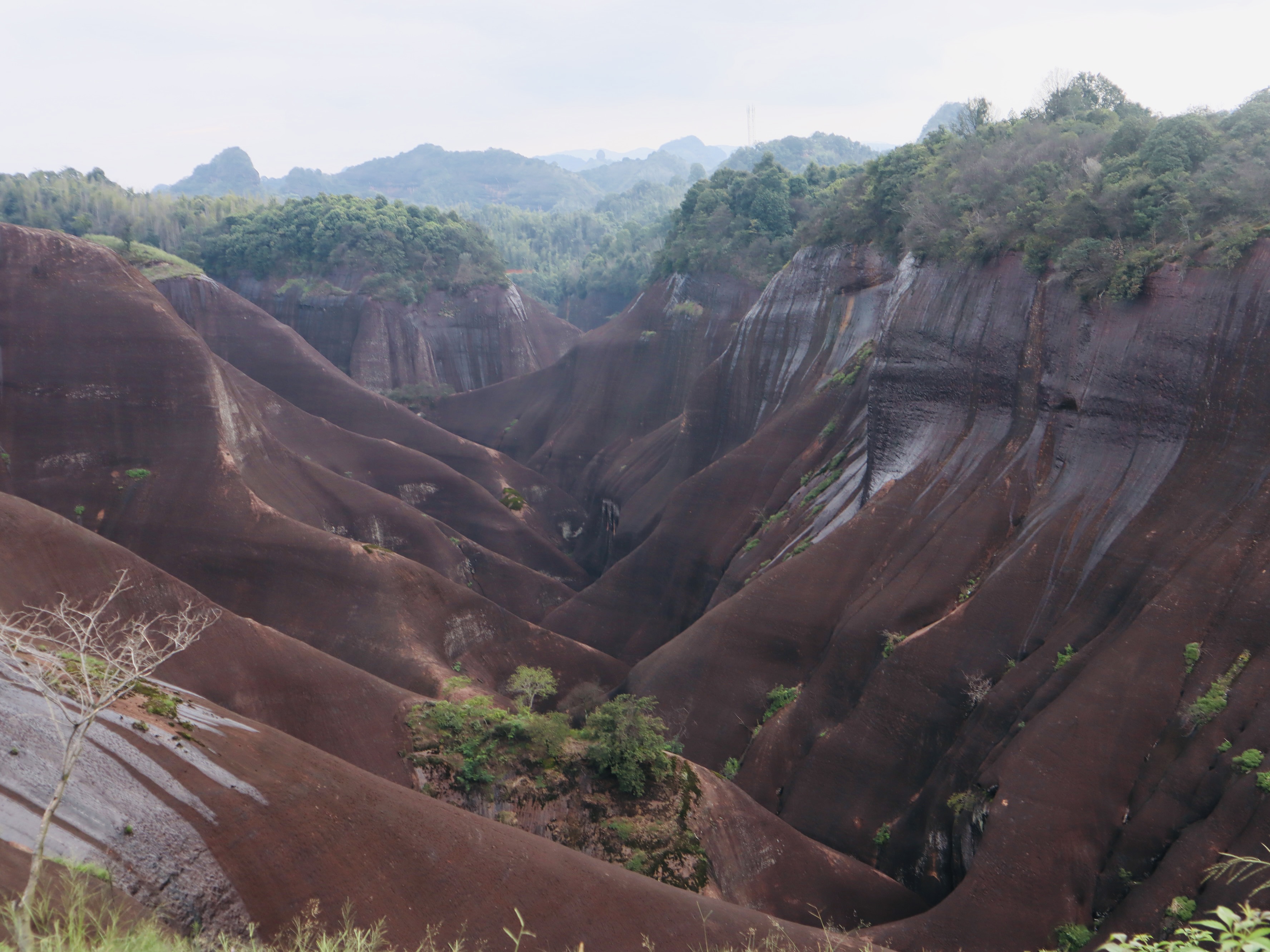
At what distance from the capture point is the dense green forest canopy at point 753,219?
47781mm

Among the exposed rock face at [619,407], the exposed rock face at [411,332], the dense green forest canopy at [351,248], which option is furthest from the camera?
the dense green forest canopy at [351,248]

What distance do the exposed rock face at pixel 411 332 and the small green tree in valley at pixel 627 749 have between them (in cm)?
4939

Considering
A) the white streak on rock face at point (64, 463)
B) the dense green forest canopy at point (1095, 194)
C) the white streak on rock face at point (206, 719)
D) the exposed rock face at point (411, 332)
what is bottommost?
the white streak on rock face at point (206, 719)

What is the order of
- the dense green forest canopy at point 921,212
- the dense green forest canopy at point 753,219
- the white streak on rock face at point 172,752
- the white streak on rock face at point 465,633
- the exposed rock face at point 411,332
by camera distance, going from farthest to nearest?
the exposed rock face at point 411,332 < the dense green forest canopy at point 753,219 < the white streak on rock face at point 465,633 < the dense green forest canopy at point 921,212 < the white streak on rock face at point 172,752

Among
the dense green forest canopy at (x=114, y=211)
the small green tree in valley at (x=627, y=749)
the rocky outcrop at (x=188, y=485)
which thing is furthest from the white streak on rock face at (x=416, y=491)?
the dense green forest canopy at (x=114, y=211)

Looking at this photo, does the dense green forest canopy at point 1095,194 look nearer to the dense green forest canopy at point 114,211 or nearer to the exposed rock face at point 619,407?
the exposed rock face at point 619,407

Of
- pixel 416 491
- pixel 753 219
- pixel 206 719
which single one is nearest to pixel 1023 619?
pixel 206 719

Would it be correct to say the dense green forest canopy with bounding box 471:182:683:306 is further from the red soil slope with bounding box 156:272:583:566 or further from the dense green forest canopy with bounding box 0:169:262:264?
the dense green forest canopy with bounding box 0:169:262:264

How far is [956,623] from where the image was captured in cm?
1920

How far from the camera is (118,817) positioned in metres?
10.9

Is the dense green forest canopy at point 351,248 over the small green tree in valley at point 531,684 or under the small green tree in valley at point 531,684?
over

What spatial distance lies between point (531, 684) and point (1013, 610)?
1337 cm

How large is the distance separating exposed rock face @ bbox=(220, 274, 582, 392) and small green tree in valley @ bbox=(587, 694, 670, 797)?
4939cm

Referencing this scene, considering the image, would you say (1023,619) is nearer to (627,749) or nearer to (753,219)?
(627,749)
